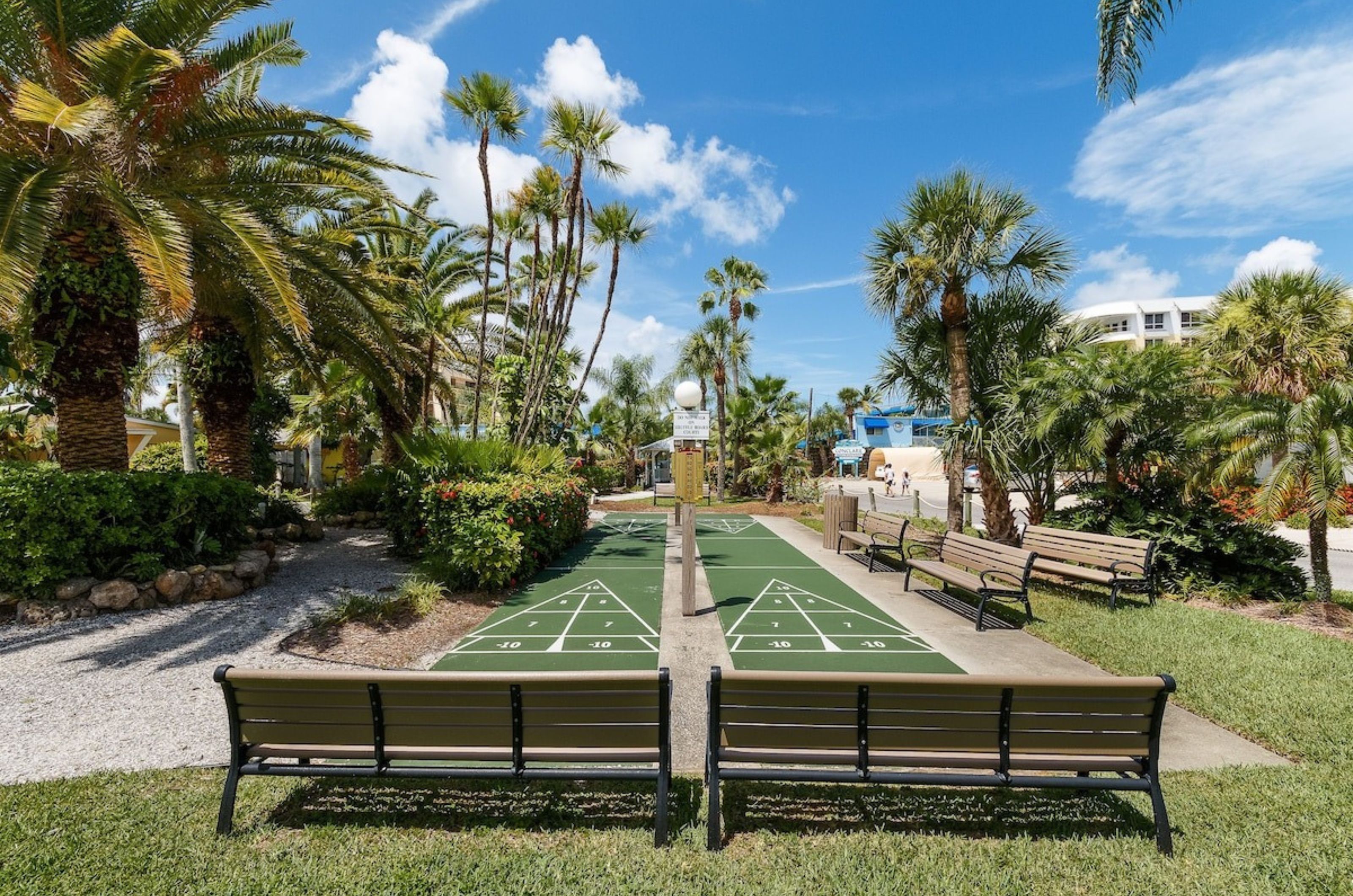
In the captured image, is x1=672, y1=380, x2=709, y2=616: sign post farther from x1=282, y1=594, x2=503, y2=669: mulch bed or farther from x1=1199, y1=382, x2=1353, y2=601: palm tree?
x1=1199, y1=382, x2=1353, y2=601: palm tree

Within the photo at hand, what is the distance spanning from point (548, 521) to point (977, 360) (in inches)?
328

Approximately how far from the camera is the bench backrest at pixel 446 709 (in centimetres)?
298

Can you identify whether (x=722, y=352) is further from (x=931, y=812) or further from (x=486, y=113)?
(x=931, y=812)

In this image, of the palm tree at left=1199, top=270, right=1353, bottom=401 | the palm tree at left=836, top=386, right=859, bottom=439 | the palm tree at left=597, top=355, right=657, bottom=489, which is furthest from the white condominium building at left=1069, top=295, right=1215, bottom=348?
the palm tree at left=1199, top=270, right=1353, bottom=401

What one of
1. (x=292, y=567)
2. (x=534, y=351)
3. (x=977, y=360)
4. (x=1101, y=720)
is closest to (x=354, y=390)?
(x=534, y=351)

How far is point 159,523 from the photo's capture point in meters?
7.57

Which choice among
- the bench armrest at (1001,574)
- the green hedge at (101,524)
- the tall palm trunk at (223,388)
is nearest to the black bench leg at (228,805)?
the green hedge at (101,524)

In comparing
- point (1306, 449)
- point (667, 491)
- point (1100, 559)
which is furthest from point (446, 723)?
point (667, 491)

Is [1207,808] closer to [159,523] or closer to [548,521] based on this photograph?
[548,521]

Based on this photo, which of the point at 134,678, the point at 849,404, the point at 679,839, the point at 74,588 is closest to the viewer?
the point at 679,839

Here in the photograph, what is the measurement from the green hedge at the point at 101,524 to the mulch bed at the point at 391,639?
2.75 metres

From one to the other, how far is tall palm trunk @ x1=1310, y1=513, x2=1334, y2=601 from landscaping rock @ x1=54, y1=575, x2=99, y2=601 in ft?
49.2

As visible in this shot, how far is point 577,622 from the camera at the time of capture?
7.16 metres

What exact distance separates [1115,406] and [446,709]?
32.3ft
